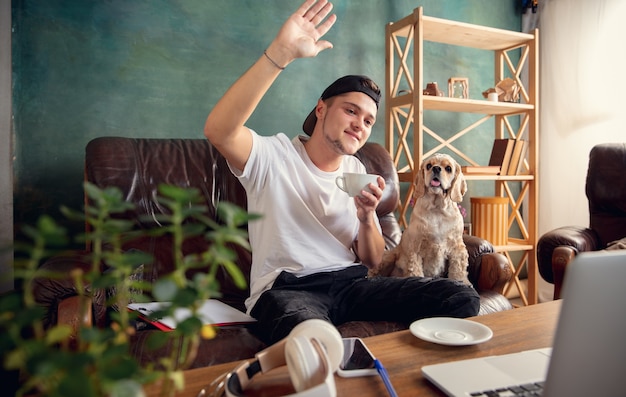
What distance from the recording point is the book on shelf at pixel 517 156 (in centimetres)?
296

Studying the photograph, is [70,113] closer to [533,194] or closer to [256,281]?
Answer: [256,281]

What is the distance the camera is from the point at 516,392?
0.65m

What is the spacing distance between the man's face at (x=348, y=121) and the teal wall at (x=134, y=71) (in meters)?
1.06

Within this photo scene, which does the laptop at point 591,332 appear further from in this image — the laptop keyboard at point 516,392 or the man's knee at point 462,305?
the man's knee at point 462,305

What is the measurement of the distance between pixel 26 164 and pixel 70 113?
32cm

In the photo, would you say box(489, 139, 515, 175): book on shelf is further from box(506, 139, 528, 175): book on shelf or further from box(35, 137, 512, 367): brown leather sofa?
box(35, 137, 512, 367): brown leather sofa

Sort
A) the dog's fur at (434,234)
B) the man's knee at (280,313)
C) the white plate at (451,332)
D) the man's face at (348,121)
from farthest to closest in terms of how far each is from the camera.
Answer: the dog's fur at (434,234), the man's face at (348,121), the man's knee at (280,313), the white plate at (451,332)

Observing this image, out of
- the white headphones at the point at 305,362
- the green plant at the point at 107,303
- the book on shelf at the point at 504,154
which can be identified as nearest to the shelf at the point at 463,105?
the book on shelf at the point at 504,154

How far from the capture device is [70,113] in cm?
218

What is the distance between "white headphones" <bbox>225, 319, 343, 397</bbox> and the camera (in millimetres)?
532

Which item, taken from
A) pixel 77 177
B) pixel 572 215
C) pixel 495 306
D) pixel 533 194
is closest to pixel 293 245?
pixel 495 306

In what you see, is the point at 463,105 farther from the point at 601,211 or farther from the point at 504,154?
the point at 601,211

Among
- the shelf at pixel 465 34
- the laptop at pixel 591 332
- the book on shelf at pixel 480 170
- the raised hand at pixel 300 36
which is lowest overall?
the laptop at pixel 591 332

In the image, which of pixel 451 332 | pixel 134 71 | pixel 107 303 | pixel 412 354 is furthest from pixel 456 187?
pixel 107 303
